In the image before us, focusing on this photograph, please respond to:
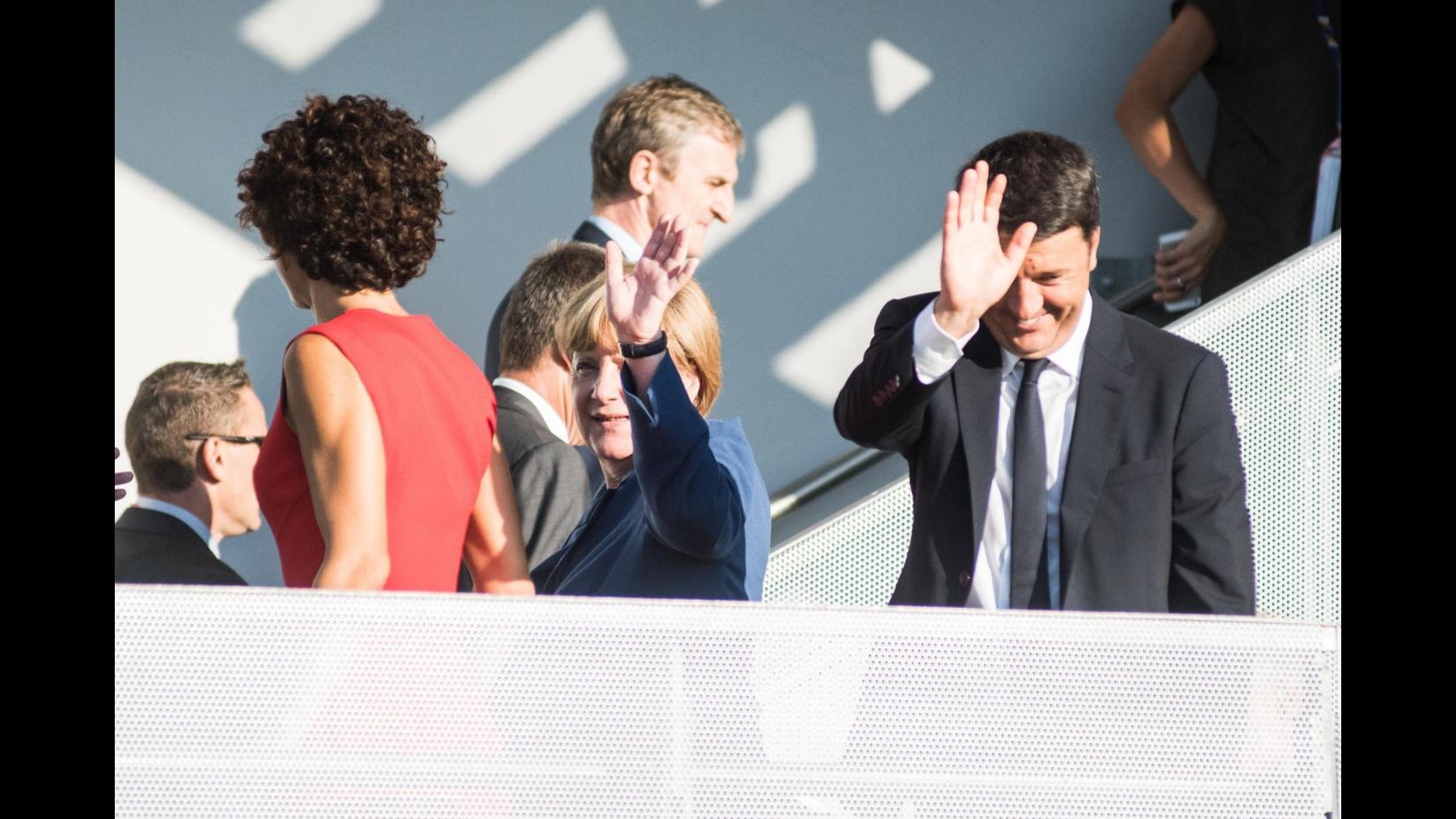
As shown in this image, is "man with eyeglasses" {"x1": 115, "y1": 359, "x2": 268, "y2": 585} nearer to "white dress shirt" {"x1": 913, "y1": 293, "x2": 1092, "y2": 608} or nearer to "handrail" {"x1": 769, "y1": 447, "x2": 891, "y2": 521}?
"white dress shirt" {"x1": 913, "y1": 293, "x2": 1092, "y2": 608}

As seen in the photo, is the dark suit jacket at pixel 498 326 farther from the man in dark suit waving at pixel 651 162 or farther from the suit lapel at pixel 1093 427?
the suit lapel at pixel 1093 427

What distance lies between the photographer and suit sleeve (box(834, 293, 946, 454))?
2.43 metres

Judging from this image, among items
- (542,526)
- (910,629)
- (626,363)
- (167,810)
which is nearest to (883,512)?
(542,526)

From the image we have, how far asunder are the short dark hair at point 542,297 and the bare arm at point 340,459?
1097 mm

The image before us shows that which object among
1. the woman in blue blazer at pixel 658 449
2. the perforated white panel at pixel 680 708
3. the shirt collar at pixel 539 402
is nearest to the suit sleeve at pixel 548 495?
the shirt collar at pixel 539 402

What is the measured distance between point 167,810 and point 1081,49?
168 inches

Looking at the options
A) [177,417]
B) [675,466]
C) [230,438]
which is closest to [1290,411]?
[675,466]

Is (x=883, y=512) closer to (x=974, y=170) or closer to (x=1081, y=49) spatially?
(x=974, y=170)

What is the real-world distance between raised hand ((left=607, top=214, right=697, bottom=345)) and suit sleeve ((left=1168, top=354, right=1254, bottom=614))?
2.69ft

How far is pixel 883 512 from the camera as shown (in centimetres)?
327

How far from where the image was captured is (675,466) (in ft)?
7.11

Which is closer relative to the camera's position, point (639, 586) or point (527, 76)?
point (639, 586)

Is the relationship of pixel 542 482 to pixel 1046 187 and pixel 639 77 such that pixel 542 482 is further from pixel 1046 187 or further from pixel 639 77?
pixel 639 77

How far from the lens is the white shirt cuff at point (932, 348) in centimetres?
238
